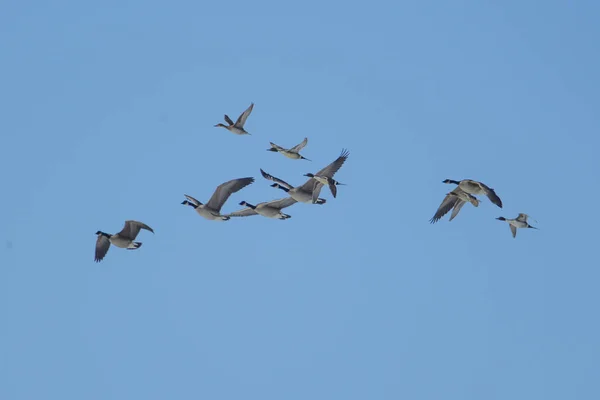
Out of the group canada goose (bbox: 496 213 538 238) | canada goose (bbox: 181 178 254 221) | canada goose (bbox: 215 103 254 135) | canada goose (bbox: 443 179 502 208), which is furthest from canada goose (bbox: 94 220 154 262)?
canada goose (bbox: 496 213 538 238)

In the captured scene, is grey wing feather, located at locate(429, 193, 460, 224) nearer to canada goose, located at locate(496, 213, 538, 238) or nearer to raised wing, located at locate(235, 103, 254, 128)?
canada goose, located at locate(496, 213, 538, 238)

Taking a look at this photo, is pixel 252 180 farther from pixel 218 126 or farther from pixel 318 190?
pixel 218 126

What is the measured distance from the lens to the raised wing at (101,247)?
3394cm

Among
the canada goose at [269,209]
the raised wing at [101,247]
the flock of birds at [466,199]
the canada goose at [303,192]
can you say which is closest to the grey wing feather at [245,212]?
the canada goose at [269,209]

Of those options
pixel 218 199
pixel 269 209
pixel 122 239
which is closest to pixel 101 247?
pixel 122 239

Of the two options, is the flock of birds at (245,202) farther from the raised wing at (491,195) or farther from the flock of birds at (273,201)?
the raised wing at (491,195)

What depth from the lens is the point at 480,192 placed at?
1298 inches

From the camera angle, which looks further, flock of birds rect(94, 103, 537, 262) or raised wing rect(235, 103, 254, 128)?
raised wing rect(235, 103, 254, 128)

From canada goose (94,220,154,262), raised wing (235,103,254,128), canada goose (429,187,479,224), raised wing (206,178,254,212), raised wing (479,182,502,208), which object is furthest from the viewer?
raised wing (235,103,254,128)

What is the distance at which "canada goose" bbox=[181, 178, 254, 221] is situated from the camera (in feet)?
109

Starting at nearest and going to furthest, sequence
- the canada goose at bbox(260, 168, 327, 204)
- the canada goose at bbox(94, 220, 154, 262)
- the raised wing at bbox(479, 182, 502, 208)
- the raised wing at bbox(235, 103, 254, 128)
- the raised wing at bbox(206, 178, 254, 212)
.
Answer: the raised wing at bbox(479, 182, 502, 208), the canada goose at bbox(94, 220, 154, 262), the raised wing at bbox(206, 178, 254, 212), the canada goose at bbox(260, 168, 327, 204), the raised wing at bbox(235, 103, 254, 128)

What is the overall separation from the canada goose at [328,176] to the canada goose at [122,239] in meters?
4.93

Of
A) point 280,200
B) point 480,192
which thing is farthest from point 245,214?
point 480,192

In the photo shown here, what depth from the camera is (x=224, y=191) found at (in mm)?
33438
